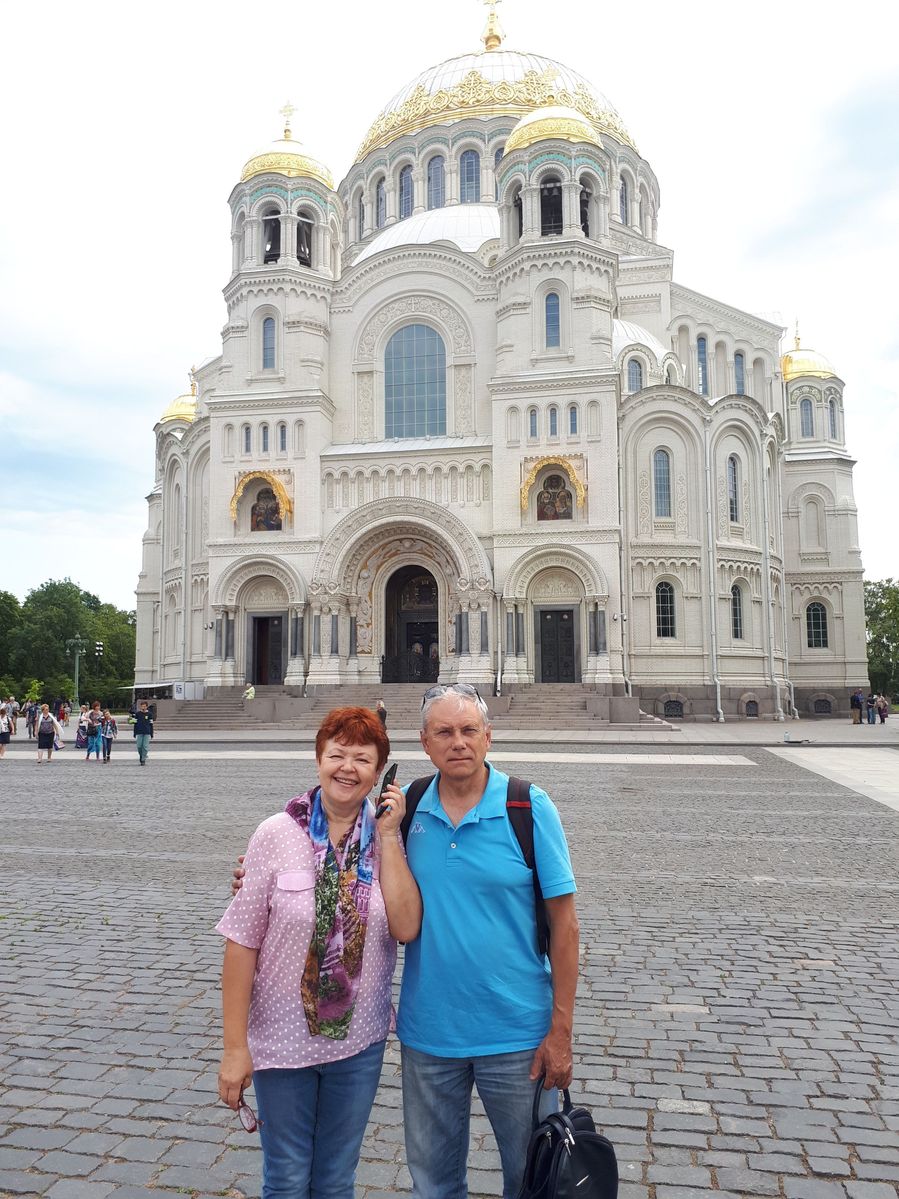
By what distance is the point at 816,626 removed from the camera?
164ft

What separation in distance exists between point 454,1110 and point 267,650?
1552 inches

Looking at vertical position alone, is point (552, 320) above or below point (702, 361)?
below

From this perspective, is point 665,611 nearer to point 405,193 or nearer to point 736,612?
point 736,612

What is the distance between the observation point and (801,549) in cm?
5084

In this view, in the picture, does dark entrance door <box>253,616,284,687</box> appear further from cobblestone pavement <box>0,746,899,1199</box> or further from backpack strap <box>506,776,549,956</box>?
backpack strap <box>506,776,549,956</box>

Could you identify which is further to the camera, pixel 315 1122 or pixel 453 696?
pixel 453 696

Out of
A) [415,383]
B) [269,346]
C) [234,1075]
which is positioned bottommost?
[234,1075]

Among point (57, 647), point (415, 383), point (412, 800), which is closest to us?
point (412, 800)

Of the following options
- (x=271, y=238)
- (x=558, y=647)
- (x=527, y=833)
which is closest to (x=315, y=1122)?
(x=527, y=833)

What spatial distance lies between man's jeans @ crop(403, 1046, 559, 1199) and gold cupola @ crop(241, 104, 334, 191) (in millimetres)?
44149

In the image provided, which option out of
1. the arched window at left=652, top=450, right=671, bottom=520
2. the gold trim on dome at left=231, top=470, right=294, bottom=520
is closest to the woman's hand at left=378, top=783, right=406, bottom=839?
the gold trim on dome at left=231, top=470, right=294, bottom=520

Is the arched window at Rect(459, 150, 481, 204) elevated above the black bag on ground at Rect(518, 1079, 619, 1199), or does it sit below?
above

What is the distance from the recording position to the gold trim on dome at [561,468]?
3825 cm

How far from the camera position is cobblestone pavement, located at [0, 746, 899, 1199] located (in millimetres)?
4113
